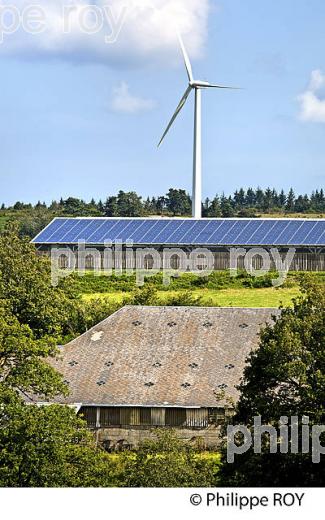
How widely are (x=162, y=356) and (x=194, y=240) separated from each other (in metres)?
34.1

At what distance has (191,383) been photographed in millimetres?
47562

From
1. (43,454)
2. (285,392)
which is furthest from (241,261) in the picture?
(43,454)

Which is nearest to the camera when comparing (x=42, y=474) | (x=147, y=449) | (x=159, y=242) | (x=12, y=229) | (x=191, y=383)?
(x=42, y=474)

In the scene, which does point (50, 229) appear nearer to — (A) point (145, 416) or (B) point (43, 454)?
(A) point (145, 416)

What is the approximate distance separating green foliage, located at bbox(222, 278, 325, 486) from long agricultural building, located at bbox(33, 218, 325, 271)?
4465 cm

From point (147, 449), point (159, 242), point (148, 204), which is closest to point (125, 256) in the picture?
point (159, 242)

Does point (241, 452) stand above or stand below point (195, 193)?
below

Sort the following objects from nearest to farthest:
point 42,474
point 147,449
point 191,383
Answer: point 42,474 < point 147,449 < point 191,383

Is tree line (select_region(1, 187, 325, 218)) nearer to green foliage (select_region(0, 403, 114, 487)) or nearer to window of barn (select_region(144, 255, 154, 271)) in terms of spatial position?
window of barn (select_region(144, 255, 154, 271))

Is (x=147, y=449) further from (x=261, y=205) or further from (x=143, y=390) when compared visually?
(x=261, y=205)

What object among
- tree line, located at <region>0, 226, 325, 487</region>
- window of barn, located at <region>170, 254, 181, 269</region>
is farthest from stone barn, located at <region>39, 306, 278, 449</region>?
window of barn, located at <region>170, 254, 181, 269</region>

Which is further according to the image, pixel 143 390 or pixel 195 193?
pixel 195 193

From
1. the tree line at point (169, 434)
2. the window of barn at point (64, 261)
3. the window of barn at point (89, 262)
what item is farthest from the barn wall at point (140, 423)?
the window of barn at point (89, 262)

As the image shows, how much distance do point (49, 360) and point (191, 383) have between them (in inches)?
217
